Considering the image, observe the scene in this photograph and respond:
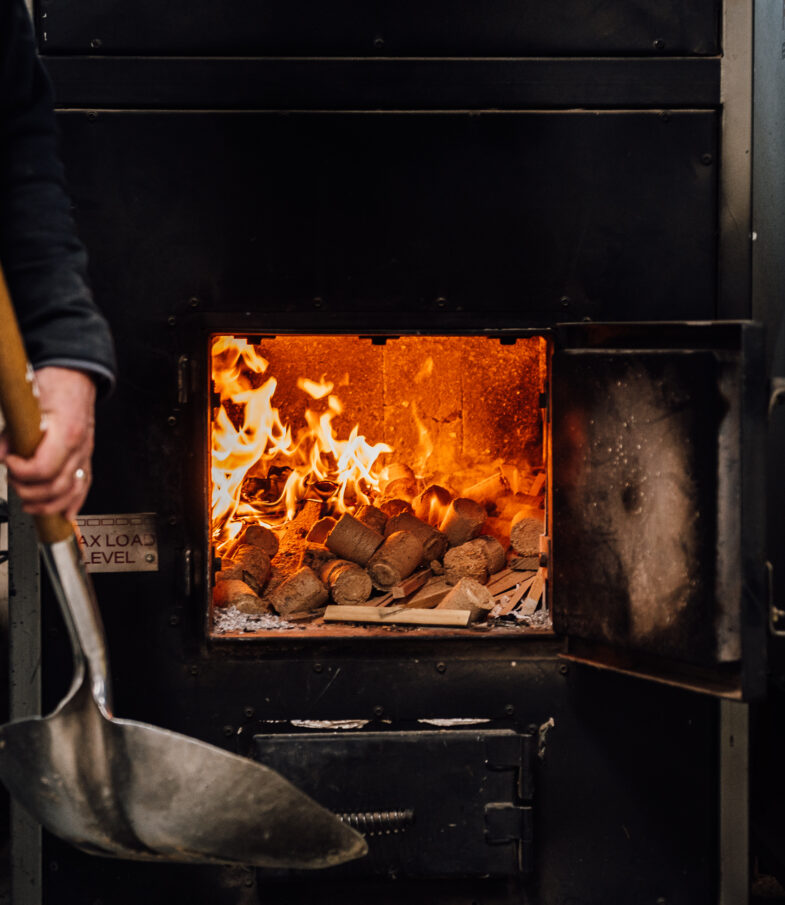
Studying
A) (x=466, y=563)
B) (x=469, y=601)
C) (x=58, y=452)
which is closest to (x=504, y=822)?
(x=469, y=601)

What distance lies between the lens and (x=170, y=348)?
5.60ft

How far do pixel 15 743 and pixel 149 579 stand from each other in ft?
2.13

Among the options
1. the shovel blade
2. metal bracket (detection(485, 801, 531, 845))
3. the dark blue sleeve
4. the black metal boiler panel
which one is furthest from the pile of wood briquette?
the dark blue sleeve

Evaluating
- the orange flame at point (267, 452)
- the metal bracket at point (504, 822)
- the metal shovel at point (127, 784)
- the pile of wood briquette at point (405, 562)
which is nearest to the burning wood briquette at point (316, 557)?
the pile of wood briquette at point (405, 562)

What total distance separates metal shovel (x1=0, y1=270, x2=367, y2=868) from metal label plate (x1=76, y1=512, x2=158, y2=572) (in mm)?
625

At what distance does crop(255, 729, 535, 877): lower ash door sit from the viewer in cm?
165

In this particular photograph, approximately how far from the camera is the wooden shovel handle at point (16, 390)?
0.94m

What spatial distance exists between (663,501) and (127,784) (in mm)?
921

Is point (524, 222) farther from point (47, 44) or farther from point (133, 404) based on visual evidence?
point (47, 44)

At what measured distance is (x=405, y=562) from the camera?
1932 millimetres

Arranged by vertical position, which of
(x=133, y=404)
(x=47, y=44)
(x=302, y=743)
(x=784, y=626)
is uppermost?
(x=47, y=44)

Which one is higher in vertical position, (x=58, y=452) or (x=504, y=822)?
(x=58, y=452)

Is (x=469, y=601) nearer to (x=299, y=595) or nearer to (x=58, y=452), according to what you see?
(x=299, y=595)

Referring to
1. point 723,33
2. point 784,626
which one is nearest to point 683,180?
point 723,33
